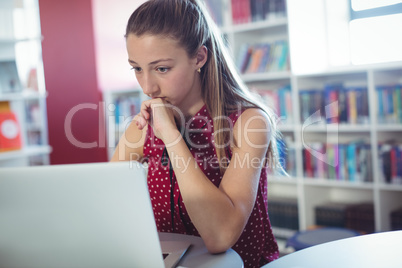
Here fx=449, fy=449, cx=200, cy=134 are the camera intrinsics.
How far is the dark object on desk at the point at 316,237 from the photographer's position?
2.19 meters

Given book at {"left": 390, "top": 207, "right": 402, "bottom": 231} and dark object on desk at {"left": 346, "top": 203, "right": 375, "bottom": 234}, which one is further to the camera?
dark object on desk at {"left": 346, "top": 203, "right": 375, "bottom": 234}

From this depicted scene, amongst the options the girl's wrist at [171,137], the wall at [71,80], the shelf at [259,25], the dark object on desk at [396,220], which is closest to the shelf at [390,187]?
the dark object on desk at [396,220]

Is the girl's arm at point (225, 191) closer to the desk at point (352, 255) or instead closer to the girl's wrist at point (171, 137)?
the girl's wrist at point (171, 137)

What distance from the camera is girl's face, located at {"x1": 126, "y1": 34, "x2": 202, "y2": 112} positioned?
1.25 m

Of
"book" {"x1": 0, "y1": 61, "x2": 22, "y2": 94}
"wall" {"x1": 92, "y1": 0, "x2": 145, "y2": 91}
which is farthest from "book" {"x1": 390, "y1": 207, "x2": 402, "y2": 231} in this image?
"book" {"x1": 0, "y1": 61, "x2": 22, "y2": 94}

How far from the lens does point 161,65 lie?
125 centimetres

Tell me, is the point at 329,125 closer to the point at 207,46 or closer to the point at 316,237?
the point at 316,237

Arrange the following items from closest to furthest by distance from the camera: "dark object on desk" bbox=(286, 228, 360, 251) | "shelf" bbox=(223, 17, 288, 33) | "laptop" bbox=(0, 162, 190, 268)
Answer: "laptop" bbox=(0, 162, 190, 268), "dark object on desk" bbox=(286, 228, 360, 251), "shelf" bbox=(223, 17, 288, 33)

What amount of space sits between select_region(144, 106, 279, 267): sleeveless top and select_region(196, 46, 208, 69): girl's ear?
16cm

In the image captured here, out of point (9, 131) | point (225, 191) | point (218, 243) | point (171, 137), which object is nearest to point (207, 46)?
point (171, 137)

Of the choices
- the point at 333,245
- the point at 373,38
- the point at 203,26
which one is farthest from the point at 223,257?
the point at 373,38

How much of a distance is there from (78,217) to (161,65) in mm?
605

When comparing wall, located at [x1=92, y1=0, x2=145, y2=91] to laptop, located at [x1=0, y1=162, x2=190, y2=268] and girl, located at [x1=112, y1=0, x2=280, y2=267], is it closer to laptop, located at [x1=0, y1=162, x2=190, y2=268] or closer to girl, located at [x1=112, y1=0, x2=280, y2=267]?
girl, located at [x1=112, y1=0, x2=280, y2=267]

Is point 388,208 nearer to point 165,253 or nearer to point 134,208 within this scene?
point 165,253
